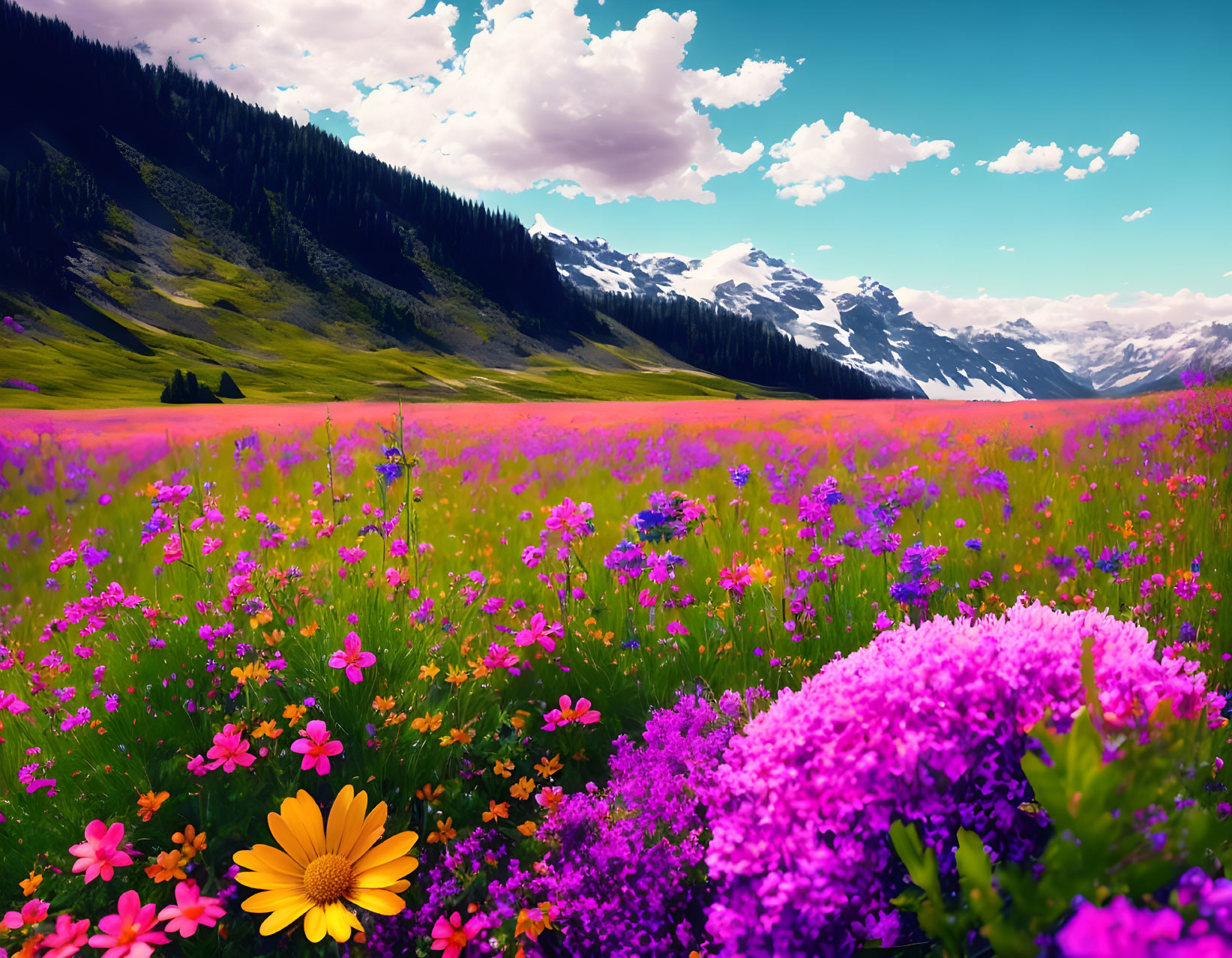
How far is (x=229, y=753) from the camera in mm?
2141

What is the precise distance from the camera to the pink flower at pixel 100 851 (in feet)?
5.79

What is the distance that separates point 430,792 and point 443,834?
0.14 m

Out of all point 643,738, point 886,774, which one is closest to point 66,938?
point 643,738

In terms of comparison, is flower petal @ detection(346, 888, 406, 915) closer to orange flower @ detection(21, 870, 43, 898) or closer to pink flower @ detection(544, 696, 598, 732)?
pink flower @ detection(544, 696, 598, 732)

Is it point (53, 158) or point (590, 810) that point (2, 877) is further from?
point (53, 158)

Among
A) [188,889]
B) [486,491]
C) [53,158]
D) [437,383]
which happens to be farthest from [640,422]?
[53,158]

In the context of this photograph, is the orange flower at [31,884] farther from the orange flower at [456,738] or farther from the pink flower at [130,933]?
the orange flower at [456,738]

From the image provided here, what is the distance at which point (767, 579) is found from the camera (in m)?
3.03

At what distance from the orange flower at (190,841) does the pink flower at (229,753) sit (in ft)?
0.62

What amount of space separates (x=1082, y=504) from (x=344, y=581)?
528cm

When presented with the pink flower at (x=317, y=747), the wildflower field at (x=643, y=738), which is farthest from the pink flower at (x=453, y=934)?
the pink flower at (x=317, y=747)

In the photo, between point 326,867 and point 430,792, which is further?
point 430,792

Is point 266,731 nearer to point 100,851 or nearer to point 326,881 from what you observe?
point 100,851

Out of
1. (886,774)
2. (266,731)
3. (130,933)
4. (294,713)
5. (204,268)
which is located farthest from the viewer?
(204,268)
